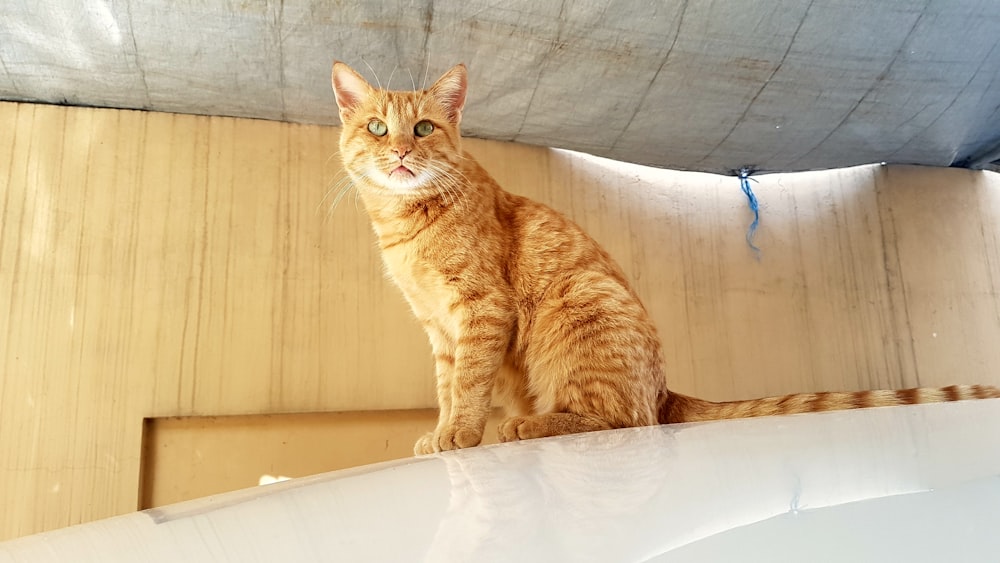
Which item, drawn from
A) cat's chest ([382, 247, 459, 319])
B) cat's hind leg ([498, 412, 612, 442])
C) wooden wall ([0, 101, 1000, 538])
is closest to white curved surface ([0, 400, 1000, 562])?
cat's hind leg ([498, 412, 612, 442])

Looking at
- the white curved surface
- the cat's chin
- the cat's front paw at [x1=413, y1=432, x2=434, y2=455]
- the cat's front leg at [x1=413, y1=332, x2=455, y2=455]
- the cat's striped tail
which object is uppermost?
the cat's chin

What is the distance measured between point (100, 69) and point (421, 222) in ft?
6.51

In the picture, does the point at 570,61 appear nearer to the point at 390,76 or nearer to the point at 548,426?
the point at 390,76

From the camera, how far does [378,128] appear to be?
2.00 meters

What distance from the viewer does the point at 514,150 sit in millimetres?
3787

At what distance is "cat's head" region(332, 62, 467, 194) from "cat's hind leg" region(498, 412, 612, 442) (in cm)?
79

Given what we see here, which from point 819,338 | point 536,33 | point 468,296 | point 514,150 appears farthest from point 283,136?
point 819,338

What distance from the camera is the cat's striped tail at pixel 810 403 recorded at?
5.49 feet

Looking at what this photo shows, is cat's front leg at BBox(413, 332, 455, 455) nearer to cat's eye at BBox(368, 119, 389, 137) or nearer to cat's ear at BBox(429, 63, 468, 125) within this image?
cat's eye at BBox(368, 119, 389, 137)

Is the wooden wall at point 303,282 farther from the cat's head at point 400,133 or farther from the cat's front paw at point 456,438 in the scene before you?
the cat's front paw at point 456,438

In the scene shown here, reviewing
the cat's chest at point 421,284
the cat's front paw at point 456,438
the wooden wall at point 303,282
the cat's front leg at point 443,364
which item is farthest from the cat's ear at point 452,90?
the wooden wall at point 303,282

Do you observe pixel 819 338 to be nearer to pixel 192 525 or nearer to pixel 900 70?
pixel 900 70

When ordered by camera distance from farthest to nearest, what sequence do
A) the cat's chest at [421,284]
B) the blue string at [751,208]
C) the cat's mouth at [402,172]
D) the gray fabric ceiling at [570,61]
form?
the blue string at [751,208] < the gray fabric ceiling at [570,61] < the cat's mouth at [402,172] < the cat's chest at [421,284]

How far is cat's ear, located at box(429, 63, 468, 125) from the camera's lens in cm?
210
